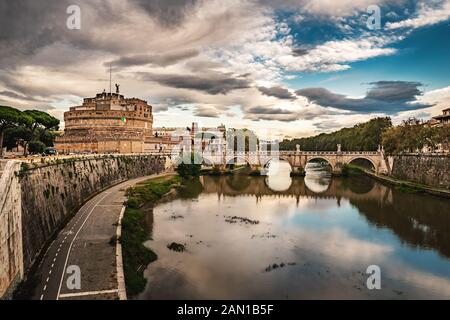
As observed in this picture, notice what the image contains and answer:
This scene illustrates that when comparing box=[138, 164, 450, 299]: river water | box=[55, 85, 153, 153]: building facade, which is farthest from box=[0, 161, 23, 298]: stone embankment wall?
box=[55, 85, 153, 153]: building facade

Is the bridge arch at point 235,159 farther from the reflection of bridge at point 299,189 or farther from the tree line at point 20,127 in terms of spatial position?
the tree line at point 20,127

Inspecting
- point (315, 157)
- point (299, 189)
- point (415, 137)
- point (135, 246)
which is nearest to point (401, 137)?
point (415, 137)

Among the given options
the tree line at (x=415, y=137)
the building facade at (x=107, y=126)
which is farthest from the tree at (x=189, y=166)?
the tree line at (x=415, y=137)

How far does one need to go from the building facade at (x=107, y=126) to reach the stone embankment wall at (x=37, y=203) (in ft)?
66.7

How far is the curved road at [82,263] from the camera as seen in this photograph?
10.1m

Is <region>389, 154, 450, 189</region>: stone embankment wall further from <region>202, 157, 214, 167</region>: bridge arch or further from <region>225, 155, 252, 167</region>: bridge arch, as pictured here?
<region>202, 157, 214, 167</region>: bridge arch

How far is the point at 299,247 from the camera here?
17.2 m

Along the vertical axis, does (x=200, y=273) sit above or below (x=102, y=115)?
below

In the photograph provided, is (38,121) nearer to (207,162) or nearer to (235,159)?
(207,162)

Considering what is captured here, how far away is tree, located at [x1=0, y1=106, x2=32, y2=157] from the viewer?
79.0ft

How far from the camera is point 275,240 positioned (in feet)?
60.2
